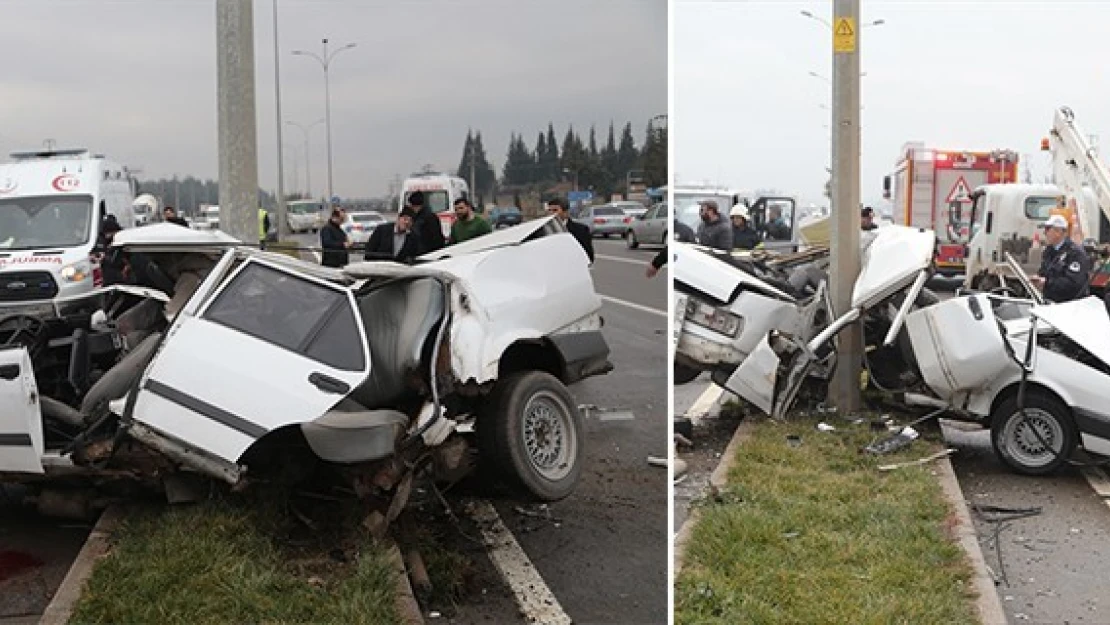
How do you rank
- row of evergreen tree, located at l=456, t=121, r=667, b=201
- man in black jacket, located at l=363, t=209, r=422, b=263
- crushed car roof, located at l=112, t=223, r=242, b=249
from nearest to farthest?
row of evergreen tree, located at l=456, t=121, r=667, b=201
crushed car roof, located at l=112, t=223, r=242, b=249
man in black jacket, located at l=363, t=209, r=422, b=263

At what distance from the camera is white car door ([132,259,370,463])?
165 inches

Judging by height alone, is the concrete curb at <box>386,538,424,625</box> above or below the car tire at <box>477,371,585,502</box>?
below

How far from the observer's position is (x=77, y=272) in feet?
33.0

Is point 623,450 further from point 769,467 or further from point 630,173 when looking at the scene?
point 630,173

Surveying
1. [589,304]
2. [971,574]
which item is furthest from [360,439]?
[971,574]

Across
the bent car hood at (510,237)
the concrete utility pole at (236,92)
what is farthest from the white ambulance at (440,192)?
the bent car hood at (510,237)

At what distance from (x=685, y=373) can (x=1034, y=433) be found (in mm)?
2428

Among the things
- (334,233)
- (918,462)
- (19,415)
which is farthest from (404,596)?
(334,233)

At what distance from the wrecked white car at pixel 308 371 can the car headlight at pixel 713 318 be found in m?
2.07

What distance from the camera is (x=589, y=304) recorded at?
5.80 meters

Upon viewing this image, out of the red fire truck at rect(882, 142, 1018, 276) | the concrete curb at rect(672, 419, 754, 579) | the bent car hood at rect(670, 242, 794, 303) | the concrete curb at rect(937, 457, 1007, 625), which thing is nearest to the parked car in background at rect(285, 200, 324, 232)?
the bent car hood at rect(670, 242, 794, 303)

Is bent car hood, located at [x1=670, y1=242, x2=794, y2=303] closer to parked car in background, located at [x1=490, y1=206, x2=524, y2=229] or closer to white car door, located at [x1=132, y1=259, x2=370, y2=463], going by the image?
parked car in background, located at [x1=490, y1=206, x2=524, y2=229]

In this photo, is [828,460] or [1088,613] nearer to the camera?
[1088,613]

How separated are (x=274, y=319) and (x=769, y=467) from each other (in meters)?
Result: 3.18
